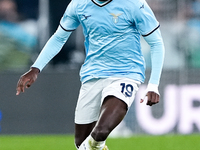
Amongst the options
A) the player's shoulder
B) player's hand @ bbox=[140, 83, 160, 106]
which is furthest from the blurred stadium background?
player's hand @ bbox=[140, 83, 160, 106]

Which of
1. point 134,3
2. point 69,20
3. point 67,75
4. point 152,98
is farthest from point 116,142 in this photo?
point 152,98

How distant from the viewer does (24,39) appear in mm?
11703

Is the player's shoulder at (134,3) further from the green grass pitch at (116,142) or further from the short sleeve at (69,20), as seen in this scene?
the green grass pitch at (116,142)

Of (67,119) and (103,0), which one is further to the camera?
(67,119)

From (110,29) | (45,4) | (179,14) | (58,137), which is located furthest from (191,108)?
(110,29)

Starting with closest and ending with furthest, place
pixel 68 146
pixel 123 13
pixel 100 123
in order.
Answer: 1. pixel 100 123
2. pixel 123 13
3. pixel 68 146

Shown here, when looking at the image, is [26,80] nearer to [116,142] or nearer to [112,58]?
[112,58]

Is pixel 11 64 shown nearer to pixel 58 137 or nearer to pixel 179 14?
pixel 58 137

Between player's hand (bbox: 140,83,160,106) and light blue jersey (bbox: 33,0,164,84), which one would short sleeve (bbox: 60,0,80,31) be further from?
player's hand (bbox: 140,83,160,106)

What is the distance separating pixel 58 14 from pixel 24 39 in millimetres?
800

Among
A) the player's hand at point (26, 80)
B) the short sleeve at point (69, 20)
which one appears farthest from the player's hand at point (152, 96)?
the short sleeve at point (69, 20)

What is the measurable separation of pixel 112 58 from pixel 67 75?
5837mm

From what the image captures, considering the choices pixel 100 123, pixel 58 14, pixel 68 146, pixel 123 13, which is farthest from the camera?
pixel 58 14

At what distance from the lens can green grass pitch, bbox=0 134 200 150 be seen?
33.0ft
